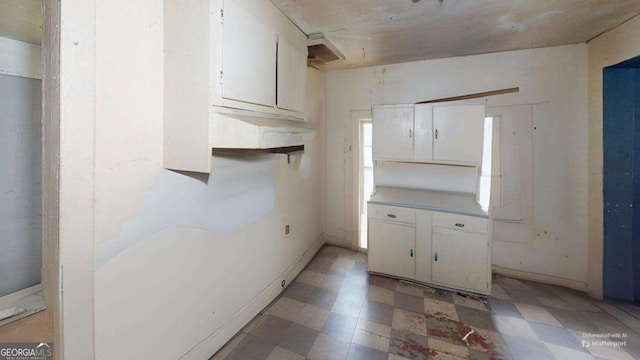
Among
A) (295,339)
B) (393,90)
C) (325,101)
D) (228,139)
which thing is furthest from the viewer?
(325,101)

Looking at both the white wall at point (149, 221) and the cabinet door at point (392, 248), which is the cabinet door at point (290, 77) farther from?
the cabinet door at point (392, 248)

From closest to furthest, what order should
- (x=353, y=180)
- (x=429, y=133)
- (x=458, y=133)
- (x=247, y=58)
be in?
(x=247, y=58), (x=458, y=133), (x=429, y=133), (x=353, y=180)

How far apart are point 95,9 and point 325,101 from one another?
2806mm

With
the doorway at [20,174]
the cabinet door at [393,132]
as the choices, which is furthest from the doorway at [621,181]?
the doorway at [20,174]

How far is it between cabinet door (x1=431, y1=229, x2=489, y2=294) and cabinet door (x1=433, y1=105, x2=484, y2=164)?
780 millimetres

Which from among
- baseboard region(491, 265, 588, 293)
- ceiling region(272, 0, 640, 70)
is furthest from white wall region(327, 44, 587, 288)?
ceiling region(272, 0, 640, 70)

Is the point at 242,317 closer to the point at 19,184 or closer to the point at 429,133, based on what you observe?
the point at 19,184

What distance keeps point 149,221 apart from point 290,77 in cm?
139

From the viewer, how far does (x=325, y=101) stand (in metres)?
3.68

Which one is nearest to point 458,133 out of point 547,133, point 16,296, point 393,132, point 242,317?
point 393,132

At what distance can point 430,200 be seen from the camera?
9.39 ft

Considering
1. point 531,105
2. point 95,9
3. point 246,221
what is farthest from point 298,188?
point 531,105

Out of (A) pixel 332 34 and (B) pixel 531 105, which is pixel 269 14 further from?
(B) pixel 531 105

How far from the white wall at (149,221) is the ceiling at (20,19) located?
1.96ft
